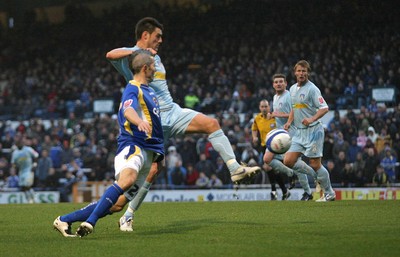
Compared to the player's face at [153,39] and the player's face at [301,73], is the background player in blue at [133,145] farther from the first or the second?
the player's face at [301,73]

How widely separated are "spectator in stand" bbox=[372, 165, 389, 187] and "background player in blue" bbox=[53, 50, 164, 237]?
13386 millimetres

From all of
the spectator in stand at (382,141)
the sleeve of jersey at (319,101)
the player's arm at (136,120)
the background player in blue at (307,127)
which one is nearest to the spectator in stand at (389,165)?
the spectator in stand at (382,141)

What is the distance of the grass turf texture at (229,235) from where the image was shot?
6738mm

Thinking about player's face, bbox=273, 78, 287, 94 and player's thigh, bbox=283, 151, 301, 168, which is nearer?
player's thigh, bbox=283, 151, 301, 168

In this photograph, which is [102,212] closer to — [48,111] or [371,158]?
[371,158]

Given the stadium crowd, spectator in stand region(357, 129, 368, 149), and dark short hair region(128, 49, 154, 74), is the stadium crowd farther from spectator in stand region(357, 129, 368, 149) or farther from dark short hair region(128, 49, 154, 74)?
dark short hair region(128, 49, 154, 74)

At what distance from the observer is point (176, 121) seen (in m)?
9.63

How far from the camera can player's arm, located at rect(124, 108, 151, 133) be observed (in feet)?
25.1

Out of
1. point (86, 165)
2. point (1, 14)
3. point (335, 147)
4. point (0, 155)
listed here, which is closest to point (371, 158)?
point (335, 147)

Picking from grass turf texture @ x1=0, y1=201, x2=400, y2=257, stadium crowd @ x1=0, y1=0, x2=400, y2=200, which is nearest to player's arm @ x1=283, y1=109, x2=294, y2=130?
grass turf texture @ x1=0, y1=201, x2=400, y2=257

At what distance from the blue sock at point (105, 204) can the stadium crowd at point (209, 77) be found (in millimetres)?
14014

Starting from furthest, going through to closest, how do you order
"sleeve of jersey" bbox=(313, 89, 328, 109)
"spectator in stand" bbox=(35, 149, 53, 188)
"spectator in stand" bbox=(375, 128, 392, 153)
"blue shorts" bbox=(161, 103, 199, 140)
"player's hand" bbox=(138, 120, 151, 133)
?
"spectator in stand" bbox=(35, 149, 53, 188), "spectator in stand" bbox=(375, 128, 392, 153), "sleeve of jersey" bbox=(313, 89, 328, 109), "blue shorts" bbox=(161, 103, 199, 140), "player's hand" bbox=(138, 120, 151, 133)

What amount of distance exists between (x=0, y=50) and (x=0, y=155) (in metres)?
15.9

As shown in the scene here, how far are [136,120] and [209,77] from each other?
25850 mm
